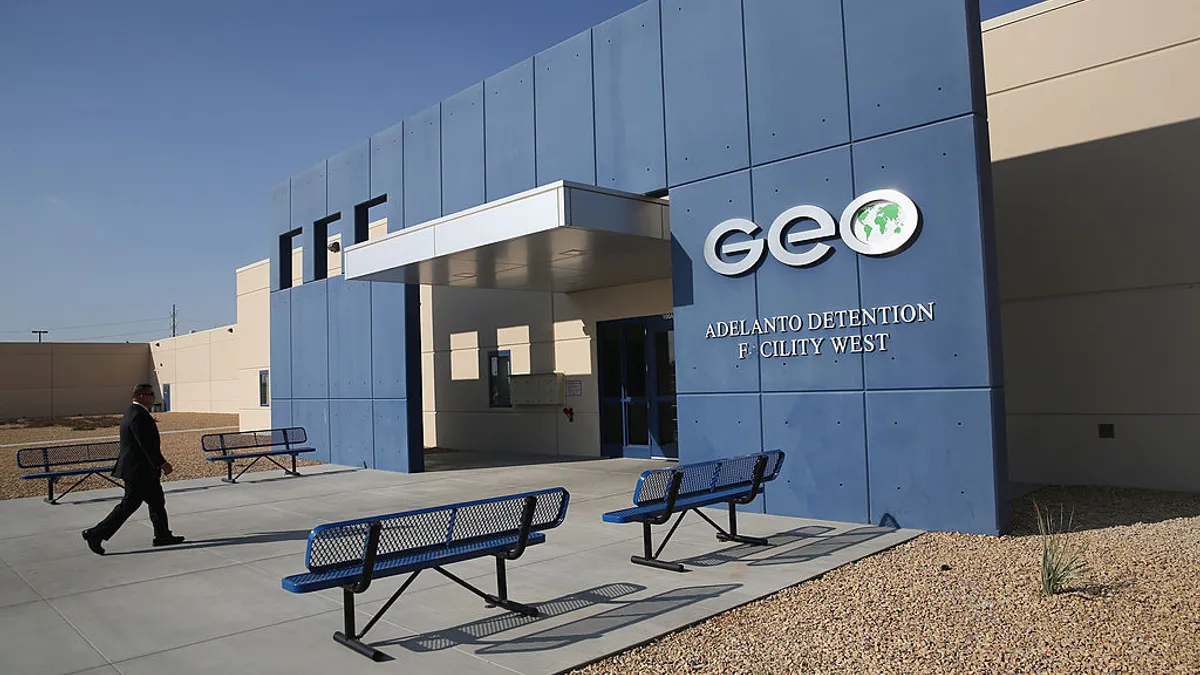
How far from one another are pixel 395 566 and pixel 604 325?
11.0 metres

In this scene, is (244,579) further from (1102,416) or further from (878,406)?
(1102,416)

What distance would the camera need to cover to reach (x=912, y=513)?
8094 mm

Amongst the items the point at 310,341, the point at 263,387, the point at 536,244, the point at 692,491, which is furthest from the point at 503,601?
the point at 263,387

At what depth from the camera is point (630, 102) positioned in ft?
35.7

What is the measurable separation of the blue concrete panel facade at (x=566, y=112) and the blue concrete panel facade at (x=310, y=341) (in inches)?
267

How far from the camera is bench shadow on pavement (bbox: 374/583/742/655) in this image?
5.11m

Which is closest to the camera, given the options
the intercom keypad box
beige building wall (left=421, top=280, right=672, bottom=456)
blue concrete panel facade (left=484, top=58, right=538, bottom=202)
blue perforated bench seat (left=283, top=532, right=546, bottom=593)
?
blue perforated bench seat (left=283, top=532, right=546, bottom=593)

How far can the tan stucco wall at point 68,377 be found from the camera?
46281 mm

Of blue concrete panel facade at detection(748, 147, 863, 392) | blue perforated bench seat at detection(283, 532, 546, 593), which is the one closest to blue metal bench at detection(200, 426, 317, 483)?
blue concrete panel facade at detection(748, 147, 863, 392)

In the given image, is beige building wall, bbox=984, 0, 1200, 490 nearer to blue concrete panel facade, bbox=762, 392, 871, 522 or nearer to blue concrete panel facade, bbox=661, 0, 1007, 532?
blue concrete panel facade, bbox=661, 0, 1007, 532

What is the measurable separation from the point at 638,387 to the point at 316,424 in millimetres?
6695

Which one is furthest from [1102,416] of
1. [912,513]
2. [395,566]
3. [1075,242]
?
[395,566]

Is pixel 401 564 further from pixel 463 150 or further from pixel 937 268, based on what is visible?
pixel 463 150

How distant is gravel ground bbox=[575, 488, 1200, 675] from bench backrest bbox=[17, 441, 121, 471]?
34.5ft
